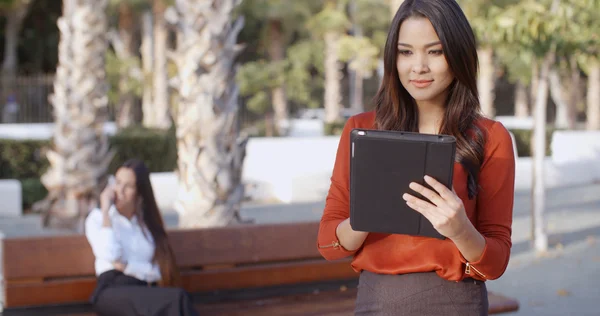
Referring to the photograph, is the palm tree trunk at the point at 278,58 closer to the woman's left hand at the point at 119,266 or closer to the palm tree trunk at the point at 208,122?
the palm tree trunk at the point at 208,122

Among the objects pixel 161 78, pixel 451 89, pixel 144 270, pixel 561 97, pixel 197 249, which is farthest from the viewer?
pixel 561 97

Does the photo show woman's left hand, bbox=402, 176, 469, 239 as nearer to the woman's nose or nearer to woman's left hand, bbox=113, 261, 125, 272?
the woman's nose

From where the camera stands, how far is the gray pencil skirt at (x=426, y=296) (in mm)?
2070

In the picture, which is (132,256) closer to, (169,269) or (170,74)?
(169,269)

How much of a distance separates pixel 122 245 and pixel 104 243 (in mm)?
168

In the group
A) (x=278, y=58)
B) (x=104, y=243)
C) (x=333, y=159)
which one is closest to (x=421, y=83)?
(x=104, y=243)

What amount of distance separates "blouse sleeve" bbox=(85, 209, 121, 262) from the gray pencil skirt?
2.45 m

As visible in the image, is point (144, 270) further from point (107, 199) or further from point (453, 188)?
point (453, 188)

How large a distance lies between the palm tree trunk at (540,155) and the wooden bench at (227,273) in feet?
12.9

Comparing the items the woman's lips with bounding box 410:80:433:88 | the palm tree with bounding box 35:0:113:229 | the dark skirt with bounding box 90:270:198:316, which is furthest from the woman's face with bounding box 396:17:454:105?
the palm tree with bounding box 35:0:113:229

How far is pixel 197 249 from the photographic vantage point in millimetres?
4668

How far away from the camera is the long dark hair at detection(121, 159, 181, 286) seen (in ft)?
14.3

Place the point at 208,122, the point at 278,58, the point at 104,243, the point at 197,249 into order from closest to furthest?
the point at 104,243 → the point at 197,249 → the point at 208,122 → the point at 278,58

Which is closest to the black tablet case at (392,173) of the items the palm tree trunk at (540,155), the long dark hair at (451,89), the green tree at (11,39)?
the long dark hair at (451,89)
